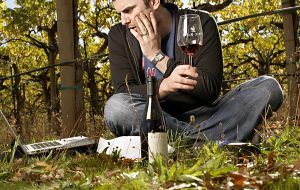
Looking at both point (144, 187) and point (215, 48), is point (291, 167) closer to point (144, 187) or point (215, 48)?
point (144, 187)

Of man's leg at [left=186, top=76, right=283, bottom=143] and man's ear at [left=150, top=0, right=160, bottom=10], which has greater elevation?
man's ear at [left=150, top=0, right=160, bottom=10]

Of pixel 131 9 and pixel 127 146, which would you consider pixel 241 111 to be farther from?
pixel 131 9

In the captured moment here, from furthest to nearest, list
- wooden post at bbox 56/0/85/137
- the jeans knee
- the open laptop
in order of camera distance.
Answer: wooden post at bbox 56/0/85/137
the jeans knee
the open laptop

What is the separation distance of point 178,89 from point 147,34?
0.43 meters

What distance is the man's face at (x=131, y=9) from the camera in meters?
3.54

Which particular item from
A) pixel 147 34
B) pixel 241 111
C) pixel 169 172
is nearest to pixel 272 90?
pixel 241 111

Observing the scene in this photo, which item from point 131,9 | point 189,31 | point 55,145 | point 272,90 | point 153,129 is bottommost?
point 55,145

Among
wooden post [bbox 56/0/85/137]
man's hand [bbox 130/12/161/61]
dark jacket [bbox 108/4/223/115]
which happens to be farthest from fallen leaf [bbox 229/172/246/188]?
wooden post [bbox 56/0/85/137]

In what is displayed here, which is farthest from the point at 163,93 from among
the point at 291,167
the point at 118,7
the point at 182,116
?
the point at 291,167

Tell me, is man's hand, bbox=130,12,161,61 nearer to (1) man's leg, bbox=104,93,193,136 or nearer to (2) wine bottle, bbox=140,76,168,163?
(1) man's leg, bbox=104,93,193,136

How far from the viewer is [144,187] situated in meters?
2.19

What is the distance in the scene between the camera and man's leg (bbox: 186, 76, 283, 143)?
3682mm

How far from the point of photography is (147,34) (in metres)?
3.59

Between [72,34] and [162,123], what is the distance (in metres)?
3.51
